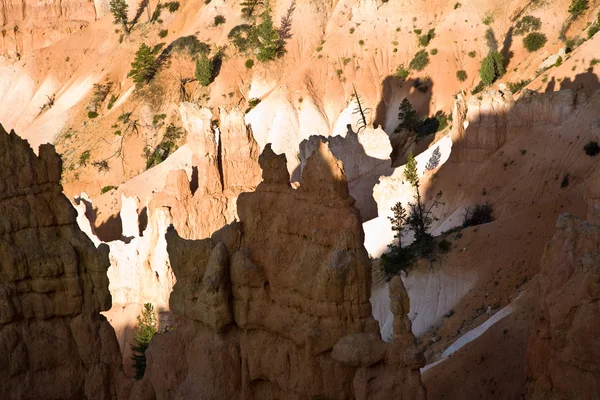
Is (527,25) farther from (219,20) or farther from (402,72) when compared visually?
(219,20)

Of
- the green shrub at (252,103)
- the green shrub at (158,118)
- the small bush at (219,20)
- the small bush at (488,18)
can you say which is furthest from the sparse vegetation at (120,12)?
the small bush at (488,18)

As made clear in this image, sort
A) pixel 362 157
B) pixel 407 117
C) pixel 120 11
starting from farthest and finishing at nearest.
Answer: pixel 120 11 < pixel 407 117 < pixel 362 157

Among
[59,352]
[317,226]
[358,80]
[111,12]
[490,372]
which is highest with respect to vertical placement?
[111,12]

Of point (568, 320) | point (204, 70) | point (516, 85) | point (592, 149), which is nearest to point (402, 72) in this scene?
point (516, 85)

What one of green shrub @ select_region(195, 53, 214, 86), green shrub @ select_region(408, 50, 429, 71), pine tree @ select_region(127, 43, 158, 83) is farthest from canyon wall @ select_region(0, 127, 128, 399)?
pine tree @ select_region(127, 43, 158, 83)

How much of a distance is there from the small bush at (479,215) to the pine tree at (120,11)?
57523 mm

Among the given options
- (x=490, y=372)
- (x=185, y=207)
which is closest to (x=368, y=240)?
(x=185, y=207)

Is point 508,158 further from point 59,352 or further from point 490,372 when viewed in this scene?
point 59,352

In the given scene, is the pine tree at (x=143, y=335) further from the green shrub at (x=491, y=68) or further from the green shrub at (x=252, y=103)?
the green shrub at (x=252, y=103)

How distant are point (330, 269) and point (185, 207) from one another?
29720 mm

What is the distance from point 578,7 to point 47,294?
51.6m

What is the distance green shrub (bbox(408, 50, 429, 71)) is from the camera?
74.1 m

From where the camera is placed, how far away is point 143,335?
3841cm

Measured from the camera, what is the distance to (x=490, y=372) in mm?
24562
